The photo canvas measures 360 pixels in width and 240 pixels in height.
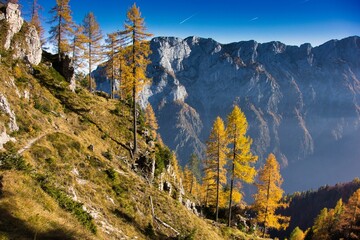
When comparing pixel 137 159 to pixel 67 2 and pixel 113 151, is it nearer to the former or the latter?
pixel 113 151

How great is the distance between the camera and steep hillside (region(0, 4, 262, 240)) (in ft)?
36.6

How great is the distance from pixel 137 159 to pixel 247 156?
1261 centimetres

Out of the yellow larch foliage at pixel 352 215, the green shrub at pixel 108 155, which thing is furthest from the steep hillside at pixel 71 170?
the yellow larch foliage at pixel 352 215

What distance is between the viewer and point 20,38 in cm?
2861

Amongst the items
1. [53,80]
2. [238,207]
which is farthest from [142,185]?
[238,207]

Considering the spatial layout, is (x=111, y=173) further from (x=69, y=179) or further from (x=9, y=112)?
(x=9, y=112)

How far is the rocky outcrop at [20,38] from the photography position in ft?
88.8

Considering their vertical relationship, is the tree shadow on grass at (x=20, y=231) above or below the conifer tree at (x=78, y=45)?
below

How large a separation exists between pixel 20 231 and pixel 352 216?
50827 millimetres

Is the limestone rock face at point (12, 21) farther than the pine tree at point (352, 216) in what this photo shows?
No

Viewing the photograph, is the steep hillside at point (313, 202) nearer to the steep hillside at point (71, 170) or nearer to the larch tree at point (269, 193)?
the larch tree at point (269, 193)

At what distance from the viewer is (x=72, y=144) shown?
20734mm

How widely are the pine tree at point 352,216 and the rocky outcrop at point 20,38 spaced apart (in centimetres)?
5076

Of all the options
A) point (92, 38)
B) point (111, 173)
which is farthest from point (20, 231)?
point (92, 38)
